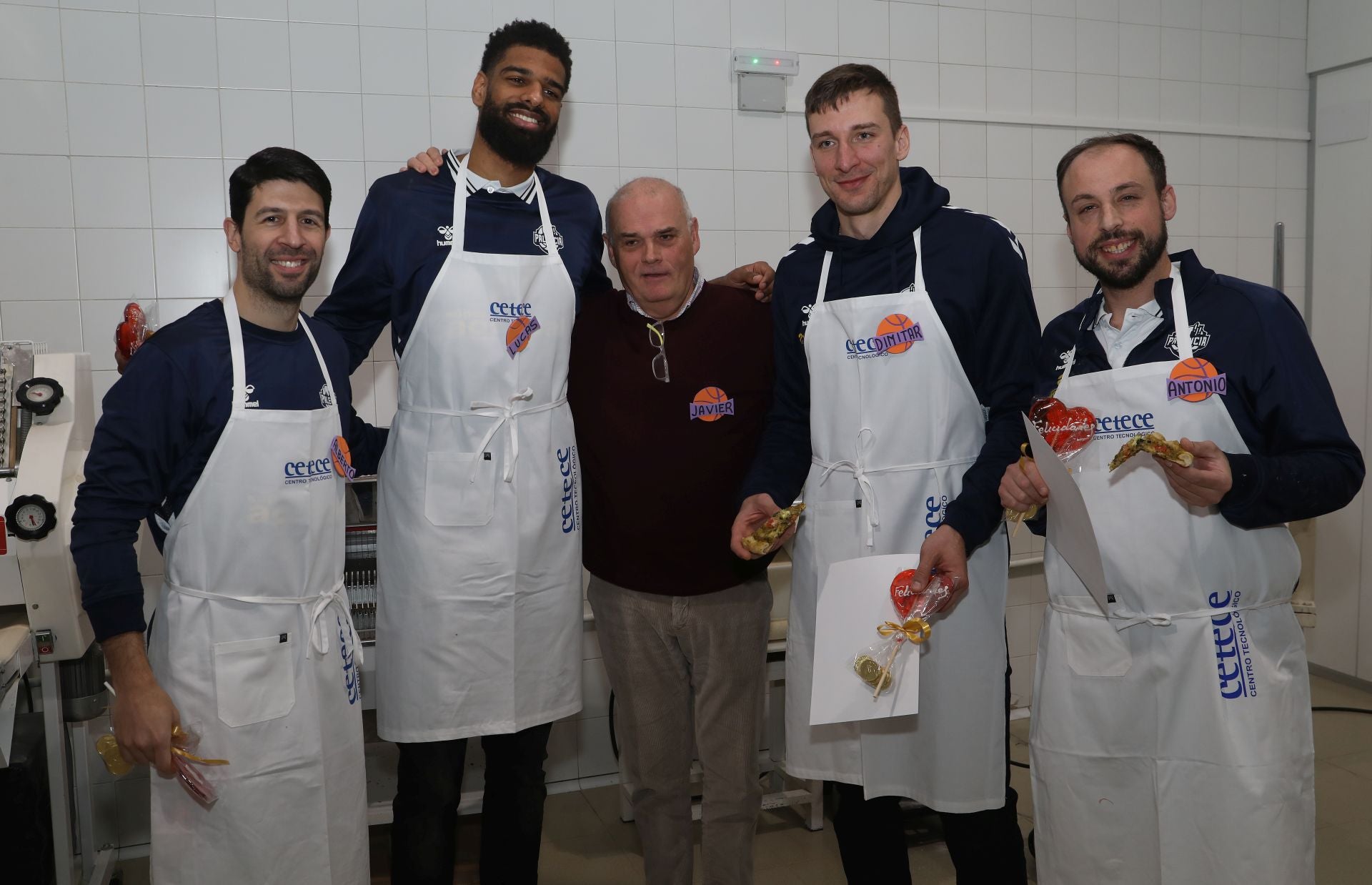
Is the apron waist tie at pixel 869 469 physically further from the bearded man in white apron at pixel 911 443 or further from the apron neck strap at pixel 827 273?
the apron neck strap at pixel 827 273

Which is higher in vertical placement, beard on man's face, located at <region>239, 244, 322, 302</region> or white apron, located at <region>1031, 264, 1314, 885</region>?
beard on man's face, located at <region>239, 244, 322, 302</region>

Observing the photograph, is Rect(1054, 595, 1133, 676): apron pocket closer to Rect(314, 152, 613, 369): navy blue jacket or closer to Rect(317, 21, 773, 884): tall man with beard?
Rect(317, 21, 773, 884): tall man with beard

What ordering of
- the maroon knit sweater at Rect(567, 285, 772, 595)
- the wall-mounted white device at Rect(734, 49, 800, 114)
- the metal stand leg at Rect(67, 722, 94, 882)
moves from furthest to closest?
the wall-mounted white device at Rect(734, 49, 800, 114)
the metal stand leg at Rect(67, 722, 94, 882)
the maroon knit sweater at Rect(567, 285, 772, 595)

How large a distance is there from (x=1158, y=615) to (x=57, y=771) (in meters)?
2.42

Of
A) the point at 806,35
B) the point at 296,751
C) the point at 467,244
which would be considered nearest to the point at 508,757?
the point at 296,751

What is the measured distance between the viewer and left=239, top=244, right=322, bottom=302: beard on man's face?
1.94m

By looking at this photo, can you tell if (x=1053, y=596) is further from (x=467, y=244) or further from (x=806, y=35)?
(x=806, y=35)

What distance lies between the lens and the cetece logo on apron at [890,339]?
81.1 inches

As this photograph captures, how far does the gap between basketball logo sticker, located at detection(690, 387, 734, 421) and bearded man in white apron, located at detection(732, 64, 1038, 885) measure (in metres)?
0.27

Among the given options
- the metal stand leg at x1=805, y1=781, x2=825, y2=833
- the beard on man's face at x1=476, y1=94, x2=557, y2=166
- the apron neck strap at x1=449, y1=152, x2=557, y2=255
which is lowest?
the metal stand leg at x1=805, y1=781, x2=825, y2=833

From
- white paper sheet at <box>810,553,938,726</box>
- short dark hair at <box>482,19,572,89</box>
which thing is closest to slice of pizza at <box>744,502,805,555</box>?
white paper sheet at <box>810,553,938,726</box>

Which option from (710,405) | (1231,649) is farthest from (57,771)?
(1231,649)

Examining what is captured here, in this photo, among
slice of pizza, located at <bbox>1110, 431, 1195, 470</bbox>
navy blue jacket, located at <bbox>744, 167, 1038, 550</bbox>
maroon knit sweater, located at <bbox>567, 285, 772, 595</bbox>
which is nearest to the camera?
slice of pizza, located at <bbox>1110, 431, 1195, 470</bbox>

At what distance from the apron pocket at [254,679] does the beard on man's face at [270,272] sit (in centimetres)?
66
